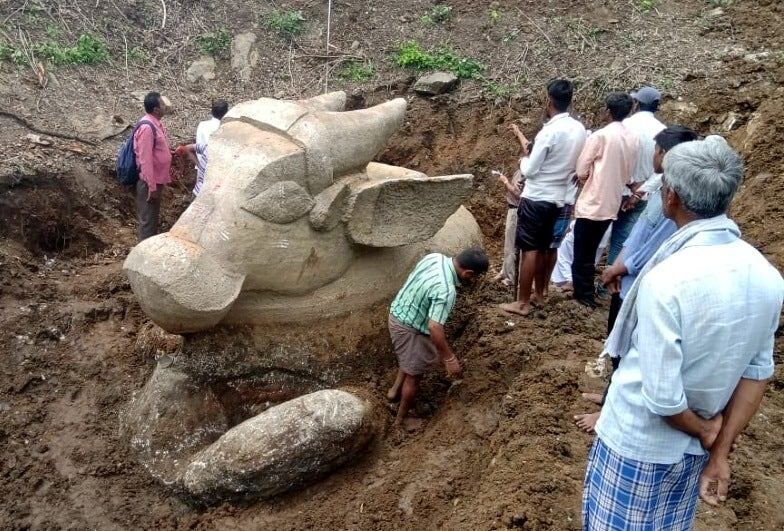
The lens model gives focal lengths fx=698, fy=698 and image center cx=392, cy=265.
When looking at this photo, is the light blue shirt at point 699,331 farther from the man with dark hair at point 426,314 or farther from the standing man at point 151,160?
the standing man at point 151,160

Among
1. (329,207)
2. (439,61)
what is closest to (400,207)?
(329,207)

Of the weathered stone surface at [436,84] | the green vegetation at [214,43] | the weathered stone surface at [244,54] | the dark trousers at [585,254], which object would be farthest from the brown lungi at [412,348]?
the green vegetation at [214,43]

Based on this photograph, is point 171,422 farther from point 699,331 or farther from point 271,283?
point 699,331

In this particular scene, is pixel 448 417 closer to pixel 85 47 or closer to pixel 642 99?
pixel 642 99

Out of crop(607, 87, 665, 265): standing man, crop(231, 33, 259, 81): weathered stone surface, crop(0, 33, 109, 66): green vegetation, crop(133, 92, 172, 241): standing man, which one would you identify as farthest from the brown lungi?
crop(0, 33, 109, 66): green vegetation

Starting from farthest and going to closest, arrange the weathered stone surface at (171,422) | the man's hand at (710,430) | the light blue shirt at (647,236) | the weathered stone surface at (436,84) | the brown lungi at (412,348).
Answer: the weathered stone surface at (436,84), the brown lungi at (412,348), the weathered stone surface at (171,422), the light blue shirt at (647,236), the man's hand at (710,430)

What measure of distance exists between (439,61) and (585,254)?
184 inches

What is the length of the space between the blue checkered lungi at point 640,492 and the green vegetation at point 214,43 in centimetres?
831

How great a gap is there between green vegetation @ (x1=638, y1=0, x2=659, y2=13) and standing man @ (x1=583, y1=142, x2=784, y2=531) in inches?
306

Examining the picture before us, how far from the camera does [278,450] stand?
13.1ft

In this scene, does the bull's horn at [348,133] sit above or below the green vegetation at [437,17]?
below

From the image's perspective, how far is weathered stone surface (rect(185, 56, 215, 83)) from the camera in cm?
931

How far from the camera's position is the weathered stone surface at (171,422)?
432 cm

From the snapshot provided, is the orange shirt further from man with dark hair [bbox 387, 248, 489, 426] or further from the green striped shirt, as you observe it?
the green striped shirt
